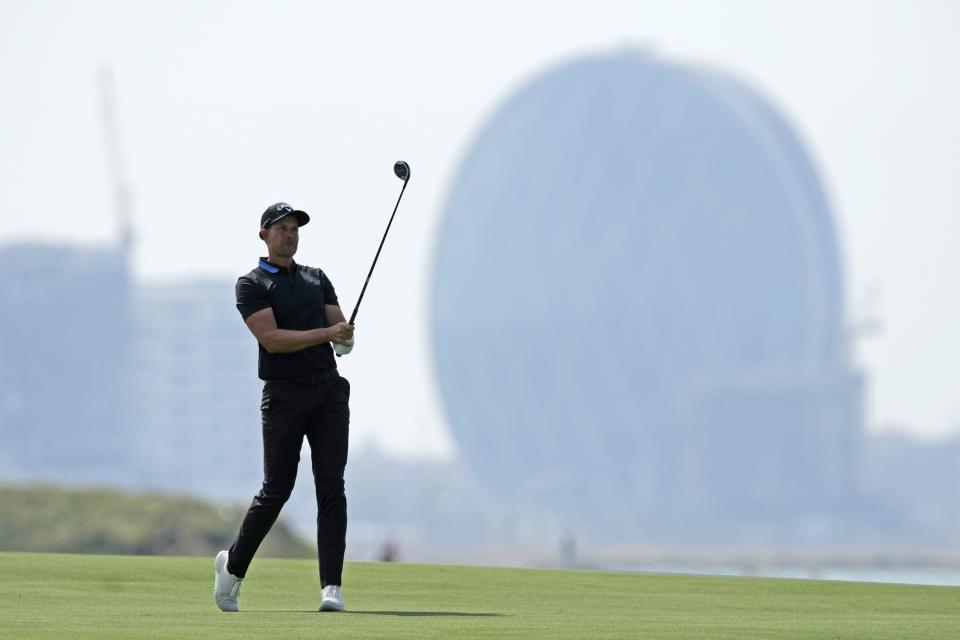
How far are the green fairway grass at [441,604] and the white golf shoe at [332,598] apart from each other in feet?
0.30

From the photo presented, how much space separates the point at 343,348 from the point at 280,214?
2.68 feet

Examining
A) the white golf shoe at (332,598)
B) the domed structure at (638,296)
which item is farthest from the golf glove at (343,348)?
the domed structure at (638,296)

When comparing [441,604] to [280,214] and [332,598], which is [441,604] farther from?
[280,214]

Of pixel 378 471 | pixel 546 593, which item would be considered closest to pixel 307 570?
pixel 546 593

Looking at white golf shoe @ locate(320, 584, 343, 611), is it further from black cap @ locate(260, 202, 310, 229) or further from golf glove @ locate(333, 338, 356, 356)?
black cap @ locate(260, 202, 310, 229)

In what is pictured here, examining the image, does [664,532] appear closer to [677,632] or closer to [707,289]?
[707,289]

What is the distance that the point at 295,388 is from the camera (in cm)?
1356

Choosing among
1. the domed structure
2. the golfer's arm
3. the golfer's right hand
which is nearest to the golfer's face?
the golfer's arm

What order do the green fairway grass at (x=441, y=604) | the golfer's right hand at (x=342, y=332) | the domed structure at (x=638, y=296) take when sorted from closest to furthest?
the green fairway grass at (x=441, y=604) < the golfer's right hand at (x=342, y=332) < the domed structure at (x=638, y=296)

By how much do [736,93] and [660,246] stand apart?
1203 cm

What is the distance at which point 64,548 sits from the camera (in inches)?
1593

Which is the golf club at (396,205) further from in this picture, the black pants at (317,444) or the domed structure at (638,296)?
the domed structure at (638,296)

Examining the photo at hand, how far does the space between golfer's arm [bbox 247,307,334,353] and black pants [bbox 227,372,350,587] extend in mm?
260

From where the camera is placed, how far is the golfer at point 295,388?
44.3ft
